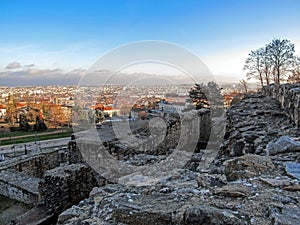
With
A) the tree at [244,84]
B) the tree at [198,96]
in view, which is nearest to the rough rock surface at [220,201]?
the tree at [198,96]

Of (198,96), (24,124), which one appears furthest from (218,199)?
(24,124)

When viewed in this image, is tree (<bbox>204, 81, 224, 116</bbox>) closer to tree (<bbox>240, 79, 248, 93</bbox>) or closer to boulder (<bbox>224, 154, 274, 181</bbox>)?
tree (<bbox>240, 79, 248, 93</bbox>)

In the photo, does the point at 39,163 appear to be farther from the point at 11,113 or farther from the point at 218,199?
the point at 11,113

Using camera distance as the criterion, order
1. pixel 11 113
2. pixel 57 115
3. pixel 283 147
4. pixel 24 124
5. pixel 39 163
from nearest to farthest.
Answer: pixel 283 147, pixel 39 163, pixel 24 124, pixel 57 115, pixel 11 113

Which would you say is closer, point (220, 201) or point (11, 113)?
point (220, 201)

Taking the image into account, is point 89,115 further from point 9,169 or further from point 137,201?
point 137,201

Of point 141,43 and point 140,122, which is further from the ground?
point 141,43

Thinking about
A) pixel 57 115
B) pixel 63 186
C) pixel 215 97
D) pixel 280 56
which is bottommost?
pixel 57 115

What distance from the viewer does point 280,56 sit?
11875 mm

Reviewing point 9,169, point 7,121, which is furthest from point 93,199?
point 7,121

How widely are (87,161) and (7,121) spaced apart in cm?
3544

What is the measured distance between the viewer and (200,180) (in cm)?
193

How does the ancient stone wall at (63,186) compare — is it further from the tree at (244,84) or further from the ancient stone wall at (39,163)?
the tree at (244,84)

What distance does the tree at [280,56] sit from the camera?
11648 millimetres
